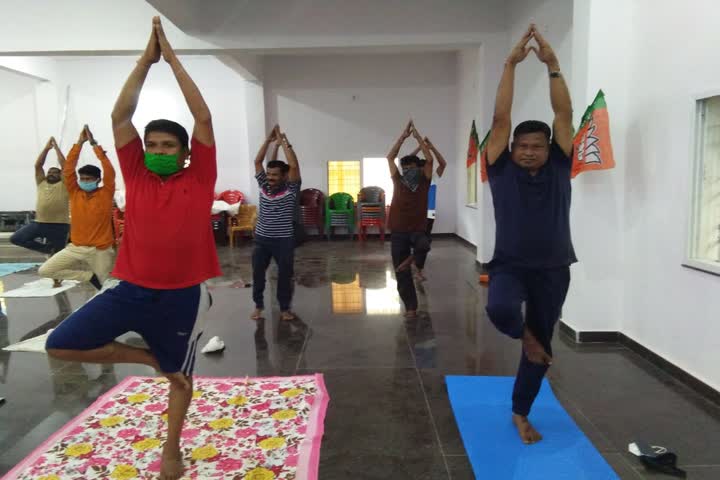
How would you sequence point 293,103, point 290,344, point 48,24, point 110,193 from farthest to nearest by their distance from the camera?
1. point 293,103
2. point 48,24
3. point 110,193
4. point 290,344

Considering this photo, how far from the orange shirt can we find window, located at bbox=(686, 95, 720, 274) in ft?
15.4

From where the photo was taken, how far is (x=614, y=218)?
12.6ft

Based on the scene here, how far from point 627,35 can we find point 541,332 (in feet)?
8.71

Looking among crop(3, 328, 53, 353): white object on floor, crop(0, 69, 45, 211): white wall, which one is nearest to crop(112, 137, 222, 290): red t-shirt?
crop(3, 328, 53, 353): white object on floor

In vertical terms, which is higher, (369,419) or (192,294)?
(192,294)

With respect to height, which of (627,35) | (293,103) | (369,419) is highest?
(293,103)

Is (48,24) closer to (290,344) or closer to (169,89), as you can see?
(169,89)

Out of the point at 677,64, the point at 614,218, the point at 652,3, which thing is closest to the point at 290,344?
the point at 614,218

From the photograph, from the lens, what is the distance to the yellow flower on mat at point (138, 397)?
118 inches

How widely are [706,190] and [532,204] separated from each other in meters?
1.55

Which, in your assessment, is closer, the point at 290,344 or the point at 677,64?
the point at 677,64

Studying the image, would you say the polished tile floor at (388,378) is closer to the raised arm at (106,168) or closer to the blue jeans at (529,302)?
the blue jeans at (529,302)

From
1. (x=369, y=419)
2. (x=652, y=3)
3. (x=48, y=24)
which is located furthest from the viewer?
(x=48, y=24)

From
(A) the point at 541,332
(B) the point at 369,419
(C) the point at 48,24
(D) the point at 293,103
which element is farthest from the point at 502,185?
(D) the point at 293,103
